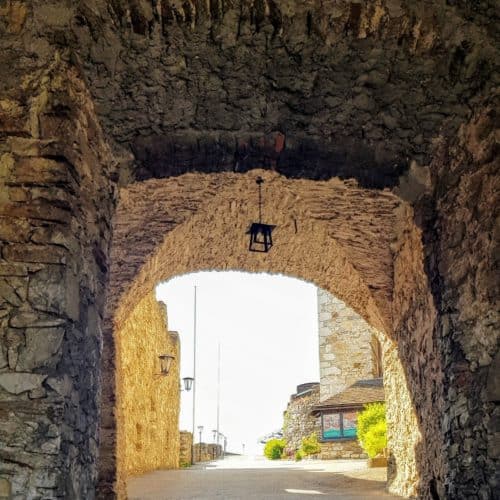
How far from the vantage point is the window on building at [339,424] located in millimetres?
15156

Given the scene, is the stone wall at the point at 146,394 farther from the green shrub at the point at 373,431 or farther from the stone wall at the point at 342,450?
the stone wall at the point at 342,450

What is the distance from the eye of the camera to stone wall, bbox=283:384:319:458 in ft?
63.7

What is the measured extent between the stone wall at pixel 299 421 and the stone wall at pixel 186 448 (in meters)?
3.21

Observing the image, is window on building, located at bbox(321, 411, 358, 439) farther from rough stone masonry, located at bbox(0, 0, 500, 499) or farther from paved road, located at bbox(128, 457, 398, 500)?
rough stone masonry, located at bbox(0, 0, 500, 499)

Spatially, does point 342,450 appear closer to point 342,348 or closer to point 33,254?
point 342,348

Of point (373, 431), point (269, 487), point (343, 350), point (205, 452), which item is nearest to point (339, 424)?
point (343, 350)

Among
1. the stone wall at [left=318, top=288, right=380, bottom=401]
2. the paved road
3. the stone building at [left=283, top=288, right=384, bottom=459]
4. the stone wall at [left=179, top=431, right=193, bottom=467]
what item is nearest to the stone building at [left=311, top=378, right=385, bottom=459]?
the stone building at [left=283, top=288, right=384, bottom=459]

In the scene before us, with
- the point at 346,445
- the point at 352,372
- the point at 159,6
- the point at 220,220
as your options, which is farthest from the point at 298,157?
the point at 352,372

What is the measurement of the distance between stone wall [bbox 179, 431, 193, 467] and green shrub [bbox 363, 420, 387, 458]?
7.18 metres

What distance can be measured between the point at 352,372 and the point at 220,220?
12.0 metres

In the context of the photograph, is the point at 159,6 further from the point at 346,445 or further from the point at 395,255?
the point at 346,445

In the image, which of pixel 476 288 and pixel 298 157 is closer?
pixel 476 288

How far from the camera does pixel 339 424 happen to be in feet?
50.1

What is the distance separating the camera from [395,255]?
6.06m
